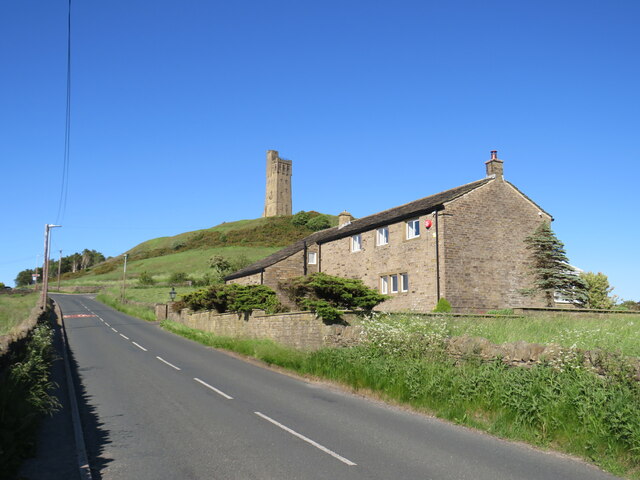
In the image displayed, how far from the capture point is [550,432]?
818 centimetres

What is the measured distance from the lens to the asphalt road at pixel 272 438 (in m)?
6.74

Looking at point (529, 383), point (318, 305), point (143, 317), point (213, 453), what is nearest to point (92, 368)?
point (318, 305)

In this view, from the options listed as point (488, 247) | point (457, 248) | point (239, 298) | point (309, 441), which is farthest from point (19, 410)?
point (488, 247)

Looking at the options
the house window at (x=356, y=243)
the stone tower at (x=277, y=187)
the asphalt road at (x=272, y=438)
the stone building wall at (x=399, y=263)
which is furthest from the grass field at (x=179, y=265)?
the asphalt road at (x=272, y=438)

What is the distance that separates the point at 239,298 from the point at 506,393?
61.8 ft

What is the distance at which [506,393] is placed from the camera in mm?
9250

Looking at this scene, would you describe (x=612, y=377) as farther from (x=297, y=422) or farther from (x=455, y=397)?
(x=297, y=422)

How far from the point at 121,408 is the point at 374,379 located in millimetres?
6232

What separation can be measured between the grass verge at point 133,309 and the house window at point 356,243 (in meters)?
21.6

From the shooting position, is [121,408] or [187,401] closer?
[121,408]

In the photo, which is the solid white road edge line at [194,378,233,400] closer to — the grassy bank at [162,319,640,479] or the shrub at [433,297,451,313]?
the grassy bank at [162,319,640,479]

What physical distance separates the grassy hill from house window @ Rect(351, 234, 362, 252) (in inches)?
2027

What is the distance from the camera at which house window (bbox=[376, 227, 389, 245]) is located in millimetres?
29844

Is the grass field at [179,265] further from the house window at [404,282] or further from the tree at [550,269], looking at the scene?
the tree at [550,269]
